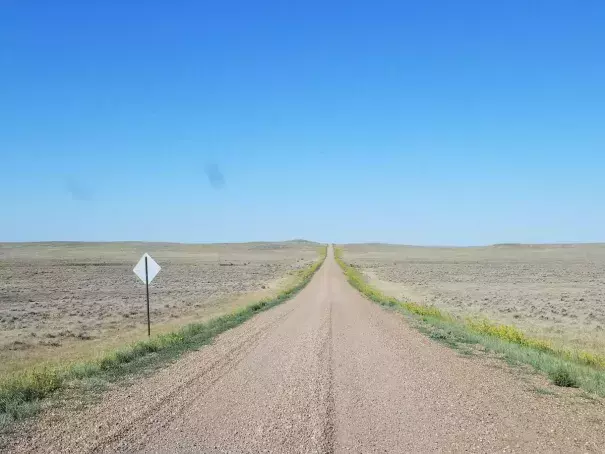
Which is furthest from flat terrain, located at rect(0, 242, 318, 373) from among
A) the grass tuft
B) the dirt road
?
the grass tuft

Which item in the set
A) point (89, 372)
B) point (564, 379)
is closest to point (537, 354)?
point (564, 379)

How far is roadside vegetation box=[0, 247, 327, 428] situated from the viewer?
9.00 meters

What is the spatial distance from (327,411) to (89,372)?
20.1ft

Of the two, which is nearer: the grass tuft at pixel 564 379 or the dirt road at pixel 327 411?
the dirt road at pixel 327 411

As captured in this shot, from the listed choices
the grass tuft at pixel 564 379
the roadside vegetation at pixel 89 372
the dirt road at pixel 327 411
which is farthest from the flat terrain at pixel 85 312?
the grass tuft at pixel 564 379

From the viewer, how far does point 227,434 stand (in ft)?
24.2

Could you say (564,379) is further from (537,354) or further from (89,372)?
(89,372)

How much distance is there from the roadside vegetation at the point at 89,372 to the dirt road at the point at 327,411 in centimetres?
73

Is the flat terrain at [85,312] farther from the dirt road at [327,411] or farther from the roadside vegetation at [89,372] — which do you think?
the dirt road at [327,411]

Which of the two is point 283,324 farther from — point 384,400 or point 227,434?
point 227,434

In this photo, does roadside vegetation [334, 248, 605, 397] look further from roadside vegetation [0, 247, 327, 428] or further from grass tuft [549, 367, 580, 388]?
roadside vegetation [0, 247, 327, 428]

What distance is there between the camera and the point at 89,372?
11664 millimetres

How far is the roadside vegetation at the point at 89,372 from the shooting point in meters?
9.00

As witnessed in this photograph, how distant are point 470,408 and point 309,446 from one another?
3.32m
